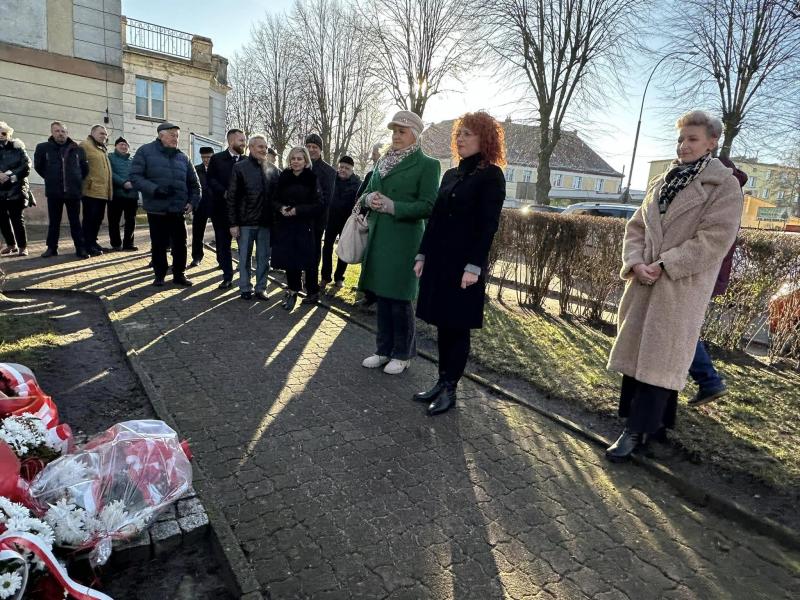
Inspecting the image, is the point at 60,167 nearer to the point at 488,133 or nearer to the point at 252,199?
the point at 252,199

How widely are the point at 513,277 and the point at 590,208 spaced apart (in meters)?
9.22

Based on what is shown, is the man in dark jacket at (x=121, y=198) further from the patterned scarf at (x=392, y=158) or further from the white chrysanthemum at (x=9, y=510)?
the white chrysanthemum at (x=9, y=510)

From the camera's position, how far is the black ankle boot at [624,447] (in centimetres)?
338

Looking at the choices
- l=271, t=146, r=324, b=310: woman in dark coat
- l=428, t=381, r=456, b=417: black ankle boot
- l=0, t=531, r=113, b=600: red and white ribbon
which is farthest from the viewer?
l=271, t=146, r=324, b=310: woman in dark coat

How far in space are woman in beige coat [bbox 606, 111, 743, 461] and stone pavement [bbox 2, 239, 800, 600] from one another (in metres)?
0.61

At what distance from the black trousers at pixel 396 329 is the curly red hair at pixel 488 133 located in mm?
1385

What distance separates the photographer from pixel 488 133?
11.7 ft

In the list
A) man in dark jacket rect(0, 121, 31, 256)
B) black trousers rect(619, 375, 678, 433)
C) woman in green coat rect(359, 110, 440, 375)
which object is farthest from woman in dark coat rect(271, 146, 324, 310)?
man in dark jacket rect(0, 121, 31, 256)

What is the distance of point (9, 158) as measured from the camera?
8.20 metres

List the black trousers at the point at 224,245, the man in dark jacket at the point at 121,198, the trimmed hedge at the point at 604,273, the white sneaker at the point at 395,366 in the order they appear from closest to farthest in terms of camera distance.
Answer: the white sneaker at the point at 395,366 < the trimmed hedge at the point at 604,273 < the black trousers at the point at 224,245 < the man in dark jacket at the point at 121,198

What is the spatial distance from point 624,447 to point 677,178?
5.61ft

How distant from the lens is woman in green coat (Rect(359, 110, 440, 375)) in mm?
4121

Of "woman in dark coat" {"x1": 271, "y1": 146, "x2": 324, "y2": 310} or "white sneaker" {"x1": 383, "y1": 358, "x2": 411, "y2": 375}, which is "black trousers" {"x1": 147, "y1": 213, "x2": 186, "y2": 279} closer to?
"woman in dark coat" {"x1": 271, "y1": 146, "x2": 324, "y2": 310}

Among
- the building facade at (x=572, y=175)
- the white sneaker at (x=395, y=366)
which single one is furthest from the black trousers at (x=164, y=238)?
the building facade at (x=572, y=175)
